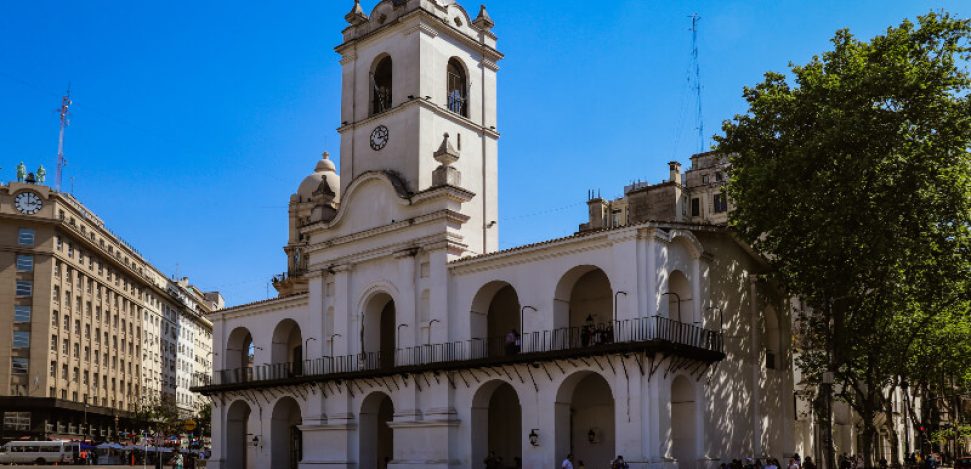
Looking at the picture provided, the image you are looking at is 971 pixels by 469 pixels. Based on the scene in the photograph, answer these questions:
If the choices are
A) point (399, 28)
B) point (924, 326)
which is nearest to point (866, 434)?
point (924, 326)

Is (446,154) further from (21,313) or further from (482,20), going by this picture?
(21,313)

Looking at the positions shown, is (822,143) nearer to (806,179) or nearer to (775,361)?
(806,179)

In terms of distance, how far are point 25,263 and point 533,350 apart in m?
56.3

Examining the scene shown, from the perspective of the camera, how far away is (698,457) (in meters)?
32.3

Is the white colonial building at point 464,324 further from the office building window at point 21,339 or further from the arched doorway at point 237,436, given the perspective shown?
the office building window at point 21,339

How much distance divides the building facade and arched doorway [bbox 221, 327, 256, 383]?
109 ft

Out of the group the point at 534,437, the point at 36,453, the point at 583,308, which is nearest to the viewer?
the point at 534,437

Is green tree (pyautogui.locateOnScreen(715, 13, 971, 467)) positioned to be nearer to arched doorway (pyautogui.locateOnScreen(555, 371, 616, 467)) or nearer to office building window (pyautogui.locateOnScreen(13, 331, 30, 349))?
arched doorway (pyautogui.locateOnScreen(555, 371, 616, 467))

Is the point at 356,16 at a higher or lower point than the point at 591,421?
higher

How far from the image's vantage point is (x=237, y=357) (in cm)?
4919

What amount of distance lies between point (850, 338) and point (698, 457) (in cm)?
828

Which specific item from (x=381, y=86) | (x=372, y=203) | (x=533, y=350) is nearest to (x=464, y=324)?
(x=533, y=350)

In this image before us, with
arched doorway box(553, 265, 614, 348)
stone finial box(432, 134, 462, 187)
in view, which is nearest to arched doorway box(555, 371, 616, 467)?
arched doorway box(553, 265, 614, 348)

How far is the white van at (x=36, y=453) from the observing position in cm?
6512
